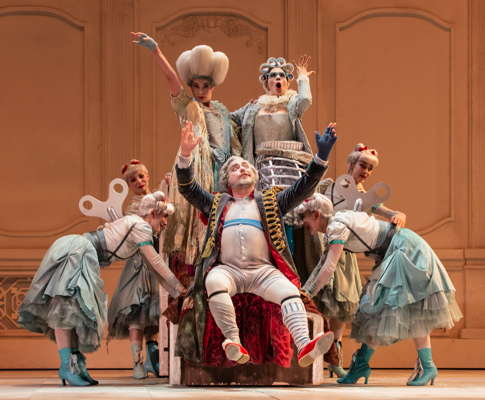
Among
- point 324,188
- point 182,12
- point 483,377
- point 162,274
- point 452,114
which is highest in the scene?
point 182,12

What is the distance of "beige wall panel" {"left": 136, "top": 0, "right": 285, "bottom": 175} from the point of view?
902cm

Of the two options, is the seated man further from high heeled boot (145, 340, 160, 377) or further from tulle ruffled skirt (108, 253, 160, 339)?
high heeled boot (145, 340, 160, 377)

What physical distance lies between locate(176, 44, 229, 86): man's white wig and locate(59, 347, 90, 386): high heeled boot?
5.54ft

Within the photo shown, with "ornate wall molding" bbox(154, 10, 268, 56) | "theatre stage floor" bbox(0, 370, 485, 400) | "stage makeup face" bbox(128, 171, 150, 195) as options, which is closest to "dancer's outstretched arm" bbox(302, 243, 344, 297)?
"theatre stage floor" bbox(0, 370, 485, 400)

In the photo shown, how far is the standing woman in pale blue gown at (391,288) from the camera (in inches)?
259

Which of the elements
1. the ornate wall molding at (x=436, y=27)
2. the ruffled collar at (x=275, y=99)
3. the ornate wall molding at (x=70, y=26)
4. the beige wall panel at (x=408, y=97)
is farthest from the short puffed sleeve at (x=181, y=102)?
the ornate wall molding at (x=436, y=27)

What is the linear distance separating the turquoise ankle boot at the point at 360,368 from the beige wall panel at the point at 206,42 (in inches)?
104

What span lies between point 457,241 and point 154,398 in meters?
4.25

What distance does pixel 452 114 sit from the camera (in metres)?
9.16

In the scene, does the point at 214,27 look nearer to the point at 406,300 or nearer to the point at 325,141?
the point at 325,141

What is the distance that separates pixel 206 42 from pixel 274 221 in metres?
3.11

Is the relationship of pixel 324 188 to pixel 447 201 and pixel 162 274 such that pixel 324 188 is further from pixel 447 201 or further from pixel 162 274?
pixel 447 201

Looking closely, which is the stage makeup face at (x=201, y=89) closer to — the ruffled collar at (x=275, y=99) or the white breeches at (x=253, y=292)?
the ruffled collar at (x=275, y=99)

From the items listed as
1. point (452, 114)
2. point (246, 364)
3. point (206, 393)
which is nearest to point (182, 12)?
point (452, 114)
